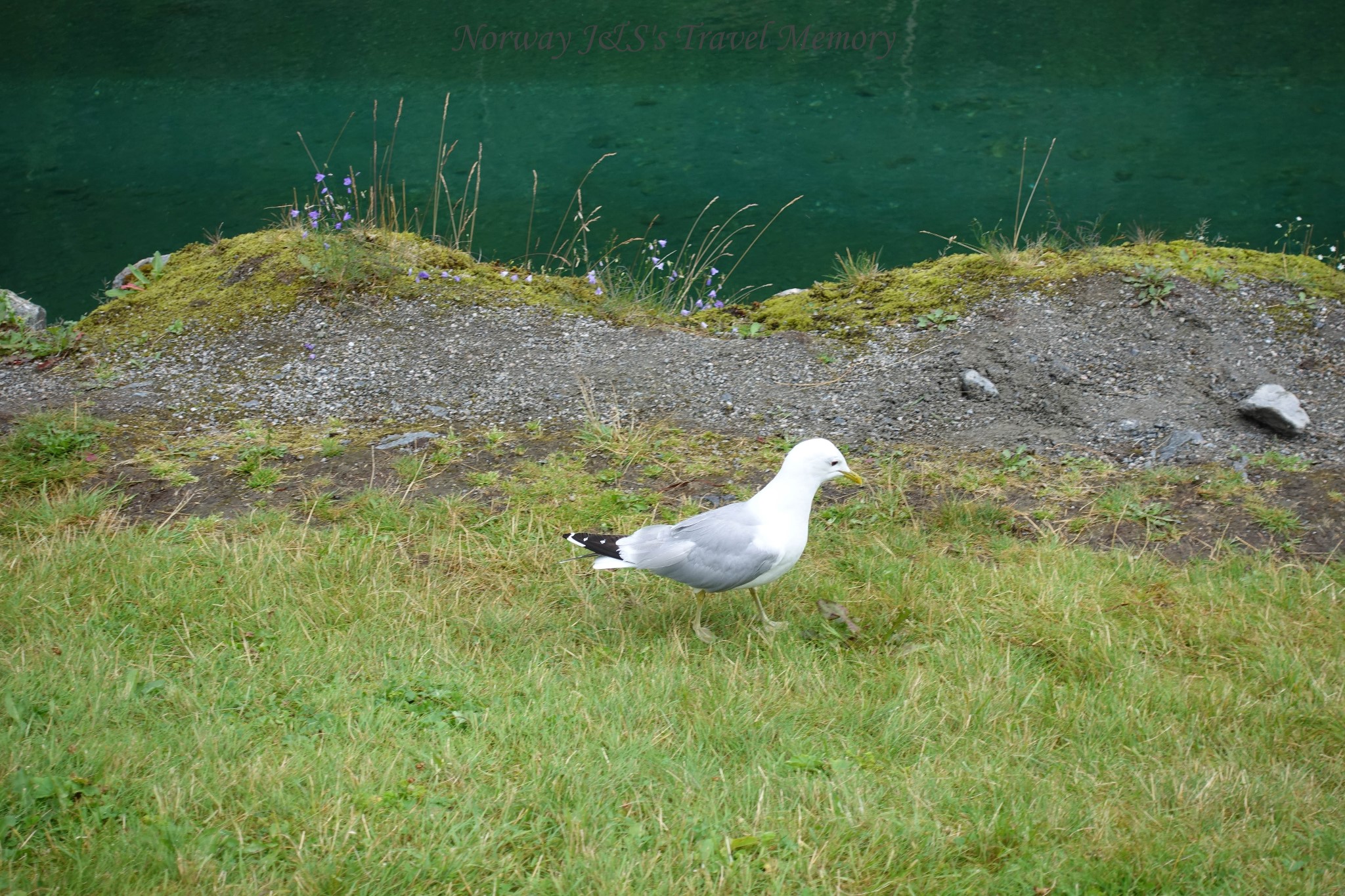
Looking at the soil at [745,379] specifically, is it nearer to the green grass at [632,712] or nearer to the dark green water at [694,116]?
the green grass at [632,712]

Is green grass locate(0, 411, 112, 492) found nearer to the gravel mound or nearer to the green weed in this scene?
the gravel mound

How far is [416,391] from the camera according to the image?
198 inches

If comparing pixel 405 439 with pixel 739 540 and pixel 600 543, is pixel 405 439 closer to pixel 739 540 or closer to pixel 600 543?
pixel 600 543

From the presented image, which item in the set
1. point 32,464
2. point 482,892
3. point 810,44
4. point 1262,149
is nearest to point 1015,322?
point 482,892

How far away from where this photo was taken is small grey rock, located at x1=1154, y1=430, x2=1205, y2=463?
4.29 m

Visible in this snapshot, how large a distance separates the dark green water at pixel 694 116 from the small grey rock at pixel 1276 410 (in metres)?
4.43

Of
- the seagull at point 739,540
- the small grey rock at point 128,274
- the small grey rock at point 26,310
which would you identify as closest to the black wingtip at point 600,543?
the seagull at point 739,540

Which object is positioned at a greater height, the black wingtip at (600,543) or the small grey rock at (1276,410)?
the small grey rock at (1276,410)

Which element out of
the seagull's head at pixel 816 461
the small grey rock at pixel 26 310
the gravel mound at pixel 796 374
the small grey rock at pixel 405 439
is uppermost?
the seagull's head at pixel 816 461

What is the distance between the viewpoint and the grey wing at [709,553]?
10.3ft

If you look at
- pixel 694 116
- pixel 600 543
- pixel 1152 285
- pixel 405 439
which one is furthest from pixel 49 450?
pixel 694 116

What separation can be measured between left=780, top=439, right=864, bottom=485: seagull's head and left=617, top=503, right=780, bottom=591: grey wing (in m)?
0.22

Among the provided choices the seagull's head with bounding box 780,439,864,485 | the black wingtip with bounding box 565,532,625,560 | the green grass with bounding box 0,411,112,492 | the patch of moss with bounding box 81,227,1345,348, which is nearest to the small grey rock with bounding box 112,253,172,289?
the patch of moss with bounding box 81,227,1345,348

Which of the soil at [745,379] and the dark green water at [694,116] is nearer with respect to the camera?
the soil at [745,379]
